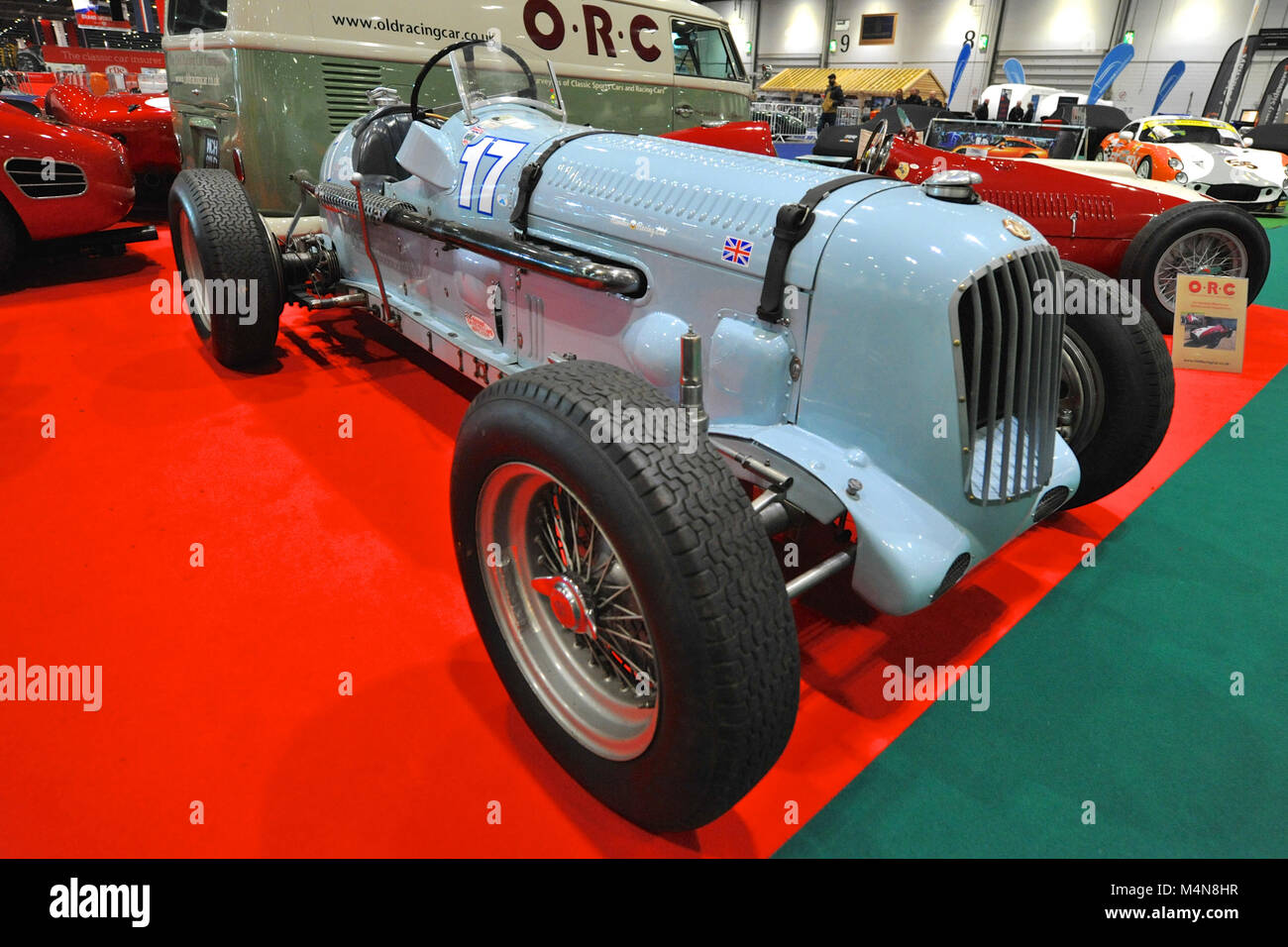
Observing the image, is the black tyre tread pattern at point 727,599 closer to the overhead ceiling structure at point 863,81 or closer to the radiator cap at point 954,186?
the radiator cap at point 954,186

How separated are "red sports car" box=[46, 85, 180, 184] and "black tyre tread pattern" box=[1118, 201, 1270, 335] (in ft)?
27.8

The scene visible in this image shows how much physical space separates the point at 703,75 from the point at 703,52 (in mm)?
214

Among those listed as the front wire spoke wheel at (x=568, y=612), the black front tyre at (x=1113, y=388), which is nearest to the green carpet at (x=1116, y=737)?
the black front tyre at (x=1113, y=388)

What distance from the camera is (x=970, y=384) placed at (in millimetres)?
1936

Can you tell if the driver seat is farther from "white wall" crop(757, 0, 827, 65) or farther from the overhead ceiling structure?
"white wall" crop(757, 0, 827, 65)

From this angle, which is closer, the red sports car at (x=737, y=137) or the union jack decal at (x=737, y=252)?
the union jack decal at (x=737, y=252)

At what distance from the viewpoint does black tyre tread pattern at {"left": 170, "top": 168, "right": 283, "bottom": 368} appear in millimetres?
3754

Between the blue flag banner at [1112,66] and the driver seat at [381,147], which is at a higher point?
the blue flag banner at [1112,66]

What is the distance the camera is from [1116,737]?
196cm

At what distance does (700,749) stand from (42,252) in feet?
21.6

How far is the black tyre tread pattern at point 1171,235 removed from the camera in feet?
17.0

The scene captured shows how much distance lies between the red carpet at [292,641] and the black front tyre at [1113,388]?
0.36 metres
